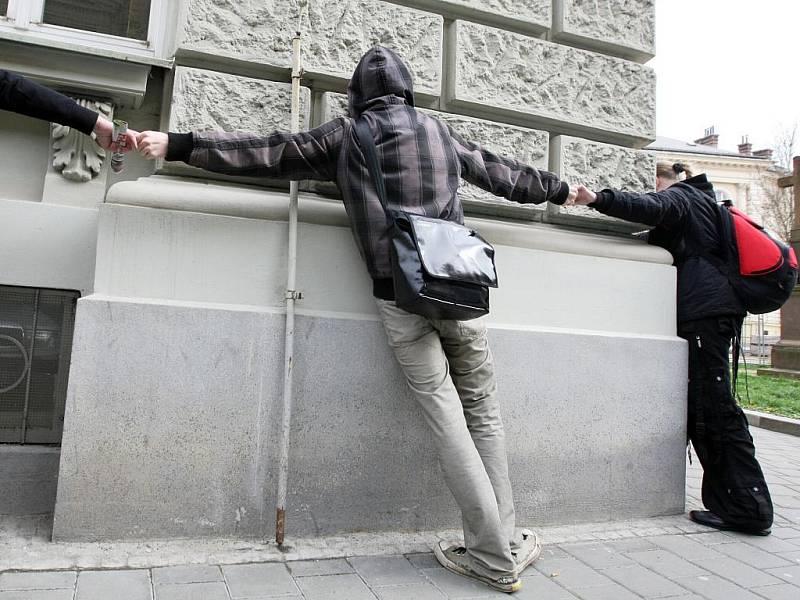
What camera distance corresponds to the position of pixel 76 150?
3.28 metres

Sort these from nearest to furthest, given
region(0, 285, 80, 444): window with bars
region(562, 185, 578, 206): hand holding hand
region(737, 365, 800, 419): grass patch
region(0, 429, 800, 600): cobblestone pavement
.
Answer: region(0, 429, 800, 600): cobblestone pavement
region(0, 285, 80, 444): window with bars
region(562, 185, 578, 206): hand holding hand
region(737, 365, 800, 419): grass patch

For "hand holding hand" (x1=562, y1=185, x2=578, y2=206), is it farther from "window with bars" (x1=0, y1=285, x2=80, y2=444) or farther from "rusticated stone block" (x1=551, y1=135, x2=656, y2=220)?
"window with bars" (x1=0, y1=285, x2=80, y2=444)

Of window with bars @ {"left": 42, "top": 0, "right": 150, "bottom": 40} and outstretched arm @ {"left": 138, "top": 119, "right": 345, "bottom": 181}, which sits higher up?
window with bars @ {"left": 42, "top": 0, "right": 150, "bottom": 40}

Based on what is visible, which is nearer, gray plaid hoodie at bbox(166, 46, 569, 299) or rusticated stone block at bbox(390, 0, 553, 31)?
gray plaid hoodie at bbox(166, 46, 569, 299)

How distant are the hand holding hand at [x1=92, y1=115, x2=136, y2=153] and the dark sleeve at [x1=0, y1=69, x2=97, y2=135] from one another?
1.0 inches

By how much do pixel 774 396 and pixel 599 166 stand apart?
7492 mm

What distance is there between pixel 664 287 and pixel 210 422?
8.85 feet

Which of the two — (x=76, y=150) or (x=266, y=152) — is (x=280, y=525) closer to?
(x=266, y=152)

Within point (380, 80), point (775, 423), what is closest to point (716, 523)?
point (380, 80)

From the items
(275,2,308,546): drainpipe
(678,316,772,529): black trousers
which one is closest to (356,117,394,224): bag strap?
(275,2,308,546): drainpipe

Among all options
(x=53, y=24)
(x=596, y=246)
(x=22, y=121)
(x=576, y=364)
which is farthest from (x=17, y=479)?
(x=596, y=246)

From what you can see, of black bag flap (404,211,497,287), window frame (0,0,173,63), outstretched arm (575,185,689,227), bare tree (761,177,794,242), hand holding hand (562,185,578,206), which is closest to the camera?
black bag flap (404,211,497,287)

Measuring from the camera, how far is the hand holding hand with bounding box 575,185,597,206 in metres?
3.59

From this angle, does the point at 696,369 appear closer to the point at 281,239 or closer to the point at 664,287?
the point at 664,287
